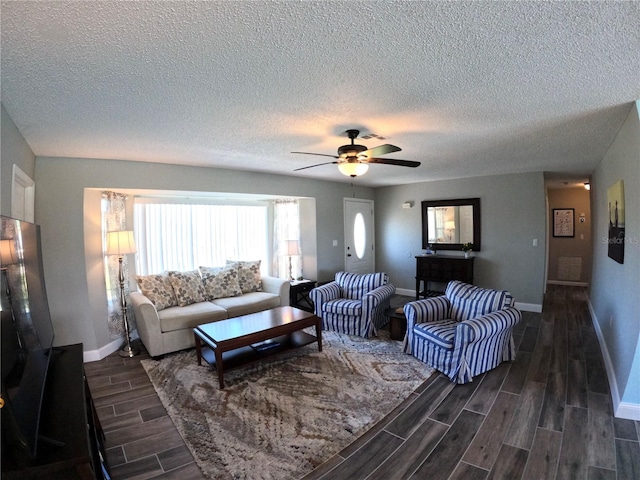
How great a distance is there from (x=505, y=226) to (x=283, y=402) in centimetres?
478

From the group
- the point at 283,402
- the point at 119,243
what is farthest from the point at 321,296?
the point at 119,243

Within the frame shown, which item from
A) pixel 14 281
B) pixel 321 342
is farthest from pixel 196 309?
pixel 14 281

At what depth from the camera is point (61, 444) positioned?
121cm

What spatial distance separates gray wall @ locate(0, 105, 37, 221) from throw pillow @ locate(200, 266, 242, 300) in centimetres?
240

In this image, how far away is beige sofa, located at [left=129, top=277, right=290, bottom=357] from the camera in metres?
3.67

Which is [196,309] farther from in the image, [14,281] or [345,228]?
[345,228]

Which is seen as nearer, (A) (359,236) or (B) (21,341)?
(B) (21,341)

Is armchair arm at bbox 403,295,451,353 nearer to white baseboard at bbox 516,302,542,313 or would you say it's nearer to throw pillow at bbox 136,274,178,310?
white baseboard at bbox 516,302,542,313

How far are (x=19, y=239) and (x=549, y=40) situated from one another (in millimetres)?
2644

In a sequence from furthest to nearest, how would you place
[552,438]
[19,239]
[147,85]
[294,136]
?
[294,136], [552,438], [147,85], [19,239]

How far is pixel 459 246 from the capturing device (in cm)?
601

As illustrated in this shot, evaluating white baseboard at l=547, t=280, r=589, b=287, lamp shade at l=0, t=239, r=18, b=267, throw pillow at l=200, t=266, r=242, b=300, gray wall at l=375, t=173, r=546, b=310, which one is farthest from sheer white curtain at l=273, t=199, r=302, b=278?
white baseboard at l=547, t=280, r=589, b=287

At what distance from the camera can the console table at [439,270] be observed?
5.64m

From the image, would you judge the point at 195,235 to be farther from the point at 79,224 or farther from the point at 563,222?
the point at 563,222
